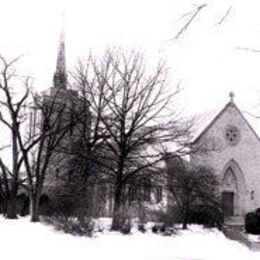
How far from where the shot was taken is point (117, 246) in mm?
22219

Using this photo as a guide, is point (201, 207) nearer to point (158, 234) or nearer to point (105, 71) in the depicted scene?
point (158, 234)

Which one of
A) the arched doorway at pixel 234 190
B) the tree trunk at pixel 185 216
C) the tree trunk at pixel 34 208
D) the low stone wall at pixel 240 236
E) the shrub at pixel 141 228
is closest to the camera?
the low stone wall at pixel 240 236

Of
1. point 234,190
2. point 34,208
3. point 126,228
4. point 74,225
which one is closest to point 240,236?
point 126,228

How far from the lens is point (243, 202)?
50750 mm

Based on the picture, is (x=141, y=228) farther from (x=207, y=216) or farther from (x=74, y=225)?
(x=207, y=216)

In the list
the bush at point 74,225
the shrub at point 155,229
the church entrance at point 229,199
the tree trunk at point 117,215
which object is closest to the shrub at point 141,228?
the shrub at point 155,229

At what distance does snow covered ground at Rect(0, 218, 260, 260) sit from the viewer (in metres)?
16.1

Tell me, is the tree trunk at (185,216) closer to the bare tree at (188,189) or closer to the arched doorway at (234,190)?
the bare tree at (188,189)

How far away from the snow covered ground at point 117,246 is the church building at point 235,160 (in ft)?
43.8

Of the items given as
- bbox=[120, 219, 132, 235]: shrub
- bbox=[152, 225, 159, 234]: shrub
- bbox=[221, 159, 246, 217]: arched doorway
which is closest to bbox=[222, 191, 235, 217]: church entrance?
bbox=[221, 159, 246, 217]: arched doorway

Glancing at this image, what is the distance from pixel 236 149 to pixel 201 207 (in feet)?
42.2

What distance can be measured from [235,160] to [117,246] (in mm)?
29923

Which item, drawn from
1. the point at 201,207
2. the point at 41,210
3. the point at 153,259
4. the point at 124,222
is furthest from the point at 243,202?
the point at 153,259

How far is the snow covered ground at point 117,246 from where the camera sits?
52.9ft
